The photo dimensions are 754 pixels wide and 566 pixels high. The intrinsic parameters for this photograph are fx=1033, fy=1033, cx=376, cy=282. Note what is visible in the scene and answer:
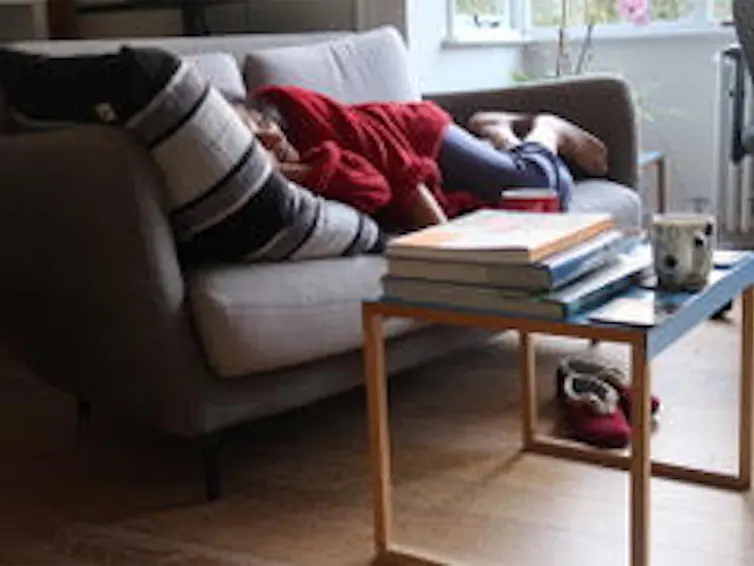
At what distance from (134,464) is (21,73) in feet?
2.47

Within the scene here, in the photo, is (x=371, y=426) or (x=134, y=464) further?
(x=134, y=464)

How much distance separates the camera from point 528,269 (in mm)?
1351

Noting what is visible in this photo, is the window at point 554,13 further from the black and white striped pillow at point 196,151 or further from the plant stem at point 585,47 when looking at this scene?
the black and white striped pillow at point 196,151

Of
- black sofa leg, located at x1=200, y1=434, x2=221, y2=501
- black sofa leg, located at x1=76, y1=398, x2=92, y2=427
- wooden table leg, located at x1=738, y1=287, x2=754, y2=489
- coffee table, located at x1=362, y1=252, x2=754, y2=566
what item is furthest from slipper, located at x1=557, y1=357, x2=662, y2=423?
black sofa leg, located at x1=76, y1=398, x2=92, y2=427

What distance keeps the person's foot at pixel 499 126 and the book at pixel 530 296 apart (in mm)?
972

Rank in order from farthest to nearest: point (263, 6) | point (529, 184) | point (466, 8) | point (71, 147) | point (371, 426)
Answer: point (466, 8) < point (263, 6) < point (529, 184) < point (71, 147) < point (371, 426)

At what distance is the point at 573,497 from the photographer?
174 cm

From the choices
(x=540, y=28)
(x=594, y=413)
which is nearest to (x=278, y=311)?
(x=594, y=413)

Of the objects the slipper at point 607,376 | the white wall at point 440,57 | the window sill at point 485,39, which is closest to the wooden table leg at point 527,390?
the slipper at point 607,376

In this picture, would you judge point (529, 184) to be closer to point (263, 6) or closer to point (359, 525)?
point (359, 525)

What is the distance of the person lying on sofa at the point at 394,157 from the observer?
1981 mm

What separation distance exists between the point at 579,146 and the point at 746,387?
0.97 meters

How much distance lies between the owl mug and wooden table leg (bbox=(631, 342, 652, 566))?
8.4 inches

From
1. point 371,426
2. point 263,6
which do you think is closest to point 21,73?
point 371,426
